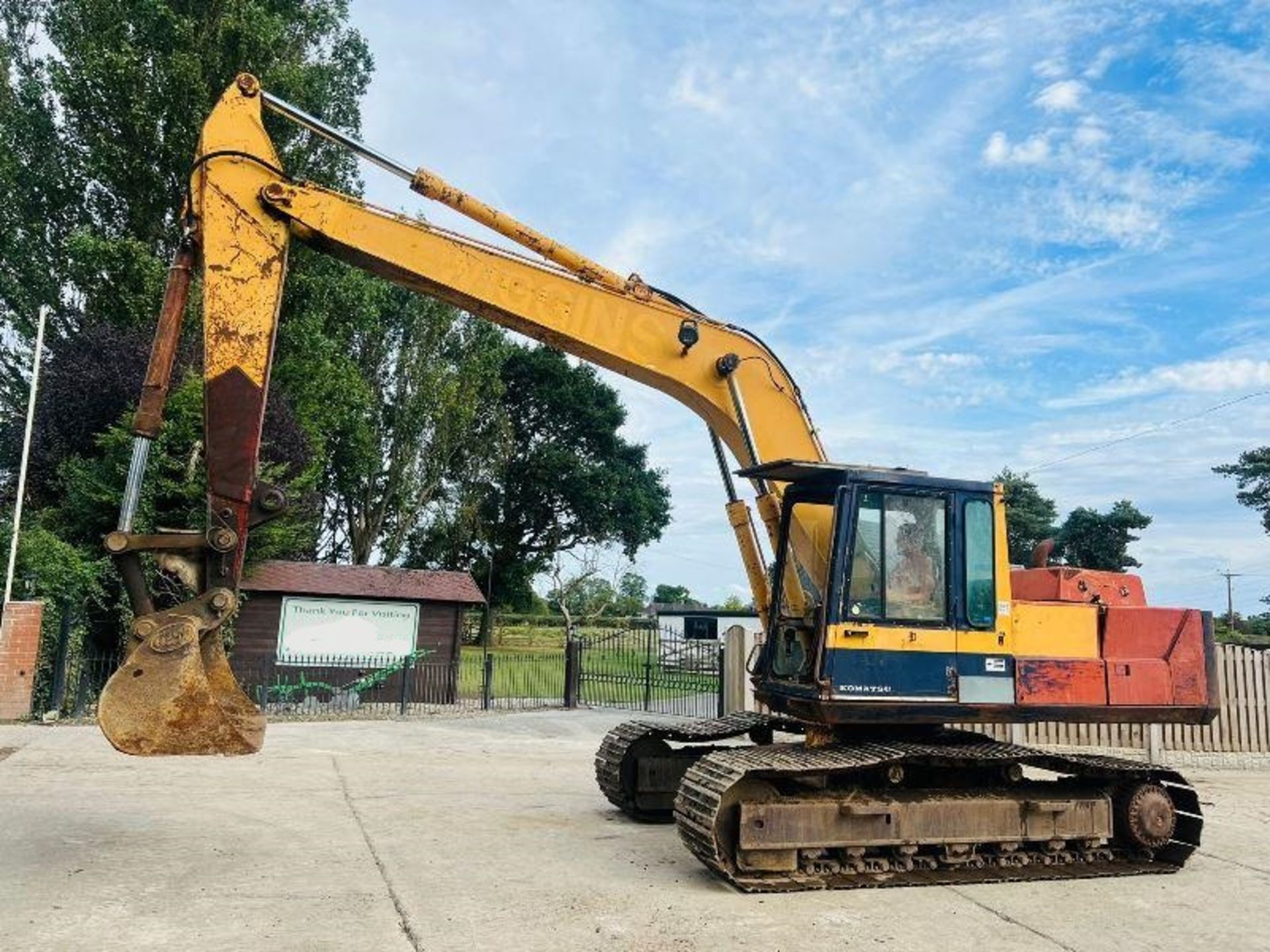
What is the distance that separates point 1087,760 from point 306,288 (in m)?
21.8

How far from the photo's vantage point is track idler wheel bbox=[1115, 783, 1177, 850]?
7020mm

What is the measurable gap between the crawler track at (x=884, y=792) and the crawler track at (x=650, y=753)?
3.16 feet

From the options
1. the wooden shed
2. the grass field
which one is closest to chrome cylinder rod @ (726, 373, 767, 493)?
the grass field

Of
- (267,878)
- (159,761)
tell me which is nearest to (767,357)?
(267,878)

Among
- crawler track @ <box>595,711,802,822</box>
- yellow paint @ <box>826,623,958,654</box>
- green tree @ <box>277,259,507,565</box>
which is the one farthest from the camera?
green tree @ <box>277,259,507,565</box>

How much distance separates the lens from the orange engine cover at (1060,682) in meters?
6.77

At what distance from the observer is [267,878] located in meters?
5.96

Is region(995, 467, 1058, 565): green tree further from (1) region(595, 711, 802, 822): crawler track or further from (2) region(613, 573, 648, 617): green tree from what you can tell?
(1) region(595, 711, 802, 822): crawler track

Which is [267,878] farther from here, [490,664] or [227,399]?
[490,664]

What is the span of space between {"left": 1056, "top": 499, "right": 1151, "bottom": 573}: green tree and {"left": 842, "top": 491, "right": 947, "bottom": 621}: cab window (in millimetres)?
40070

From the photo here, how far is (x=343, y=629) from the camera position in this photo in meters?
19.2

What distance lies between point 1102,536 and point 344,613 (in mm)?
36767

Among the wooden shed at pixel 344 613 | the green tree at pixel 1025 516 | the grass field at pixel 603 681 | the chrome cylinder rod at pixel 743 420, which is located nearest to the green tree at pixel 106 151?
the wooden shed at pixel 344 613

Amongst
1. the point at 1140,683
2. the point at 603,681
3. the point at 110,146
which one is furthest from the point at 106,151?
the point at 1140,683
